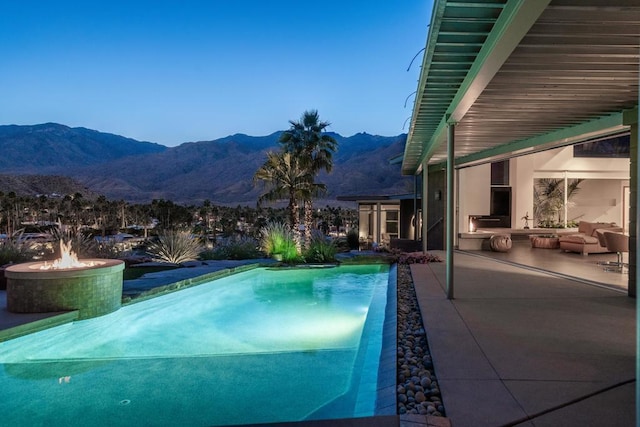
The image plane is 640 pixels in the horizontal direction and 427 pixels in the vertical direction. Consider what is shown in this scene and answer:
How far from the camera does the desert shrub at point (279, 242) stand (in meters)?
12.8

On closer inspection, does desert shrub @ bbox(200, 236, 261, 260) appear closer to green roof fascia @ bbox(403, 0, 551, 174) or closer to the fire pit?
the fire pit

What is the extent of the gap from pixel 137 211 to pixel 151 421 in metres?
43.5

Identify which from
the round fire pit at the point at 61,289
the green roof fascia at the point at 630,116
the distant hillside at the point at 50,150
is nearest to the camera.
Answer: the round fire pit at the point at 61,289

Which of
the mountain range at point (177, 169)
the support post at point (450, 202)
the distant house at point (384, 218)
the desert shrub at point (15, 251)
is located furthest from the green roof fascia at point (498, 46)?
the mountain range at point (177, 169)

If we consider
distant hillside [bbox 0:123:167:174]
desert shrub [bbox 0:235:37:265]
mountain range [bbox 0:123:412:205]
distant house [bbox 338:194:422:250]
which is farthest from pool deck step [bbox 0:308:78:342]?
distant hillside [bbox 0:123:167:174]

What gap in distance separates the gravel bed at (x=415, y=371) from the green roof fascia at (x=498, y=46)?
9.10 feet

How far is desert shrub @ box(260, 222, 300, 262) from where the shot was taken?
504 inches

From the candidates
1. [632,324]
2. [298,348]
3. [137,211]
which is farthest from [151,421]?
[137,211]

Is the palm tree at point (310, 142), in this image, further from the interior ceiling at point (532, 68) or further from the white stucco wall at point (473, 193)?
the interior ceiling at point (532, 68)

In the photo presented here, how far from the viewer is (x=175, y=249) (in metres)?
12.3

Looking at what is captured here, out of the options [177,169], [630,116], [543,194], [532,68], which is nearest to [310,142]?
[543,194]

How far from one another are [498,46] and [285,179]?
12.3 meters

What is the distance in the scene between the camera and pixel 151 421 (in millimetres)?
3422

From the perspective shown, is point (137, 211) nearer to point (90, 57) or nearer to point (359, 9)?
point (359, 9)
